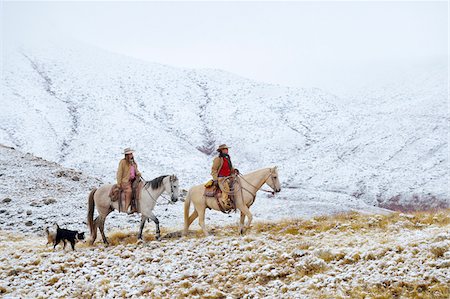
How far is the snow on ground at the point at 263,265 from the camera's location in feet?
27.7

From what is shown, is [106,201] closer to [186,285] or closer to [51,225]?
[186,285]

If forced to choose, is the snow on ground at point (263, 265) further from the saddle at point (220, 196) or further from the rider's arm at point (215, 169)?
the rider's arm at point (215, 169)

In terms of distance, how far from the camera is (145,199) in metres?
15.3

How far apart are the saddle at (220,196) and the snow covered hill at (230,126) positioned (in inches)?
710

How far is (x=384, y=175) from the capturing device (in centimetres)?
4053

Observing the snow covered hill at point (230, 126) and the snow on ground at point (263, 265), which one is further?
the snow covered hill at point (230, 126)

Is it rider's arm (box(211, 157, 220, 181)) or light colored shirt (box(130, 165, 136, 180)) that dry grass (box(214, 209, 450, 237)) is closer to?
rider's arm (box(211, 157, 220, 181))

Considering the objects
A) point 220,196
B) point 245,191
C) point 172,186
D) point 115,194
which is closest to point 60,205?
point 115,194

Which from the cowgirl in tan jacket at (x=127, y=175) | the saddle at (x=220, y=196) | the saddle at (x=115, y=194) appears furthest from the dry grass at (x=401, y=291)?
the saddle at (x=115, y=194)

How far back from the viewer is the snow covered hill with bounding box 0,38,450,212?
40.9 metres

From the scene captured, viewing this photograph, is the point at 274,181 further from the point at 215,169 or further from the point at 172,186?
the point at 172,186

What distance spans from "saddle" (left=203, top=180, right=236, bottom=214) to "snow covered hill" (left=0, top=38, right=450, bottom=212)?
1803cm

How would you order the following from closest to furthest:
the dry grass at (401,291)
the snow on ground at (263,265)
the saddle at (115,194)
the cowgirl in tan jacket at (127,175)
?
1. the dry grass at (401,291)
2. the snow on ground at (263,265)
3. the cowgirl in tan jacket at (127,175)
4. the saddle at (115,194)

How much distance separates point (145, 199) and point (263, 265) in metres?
6.33
